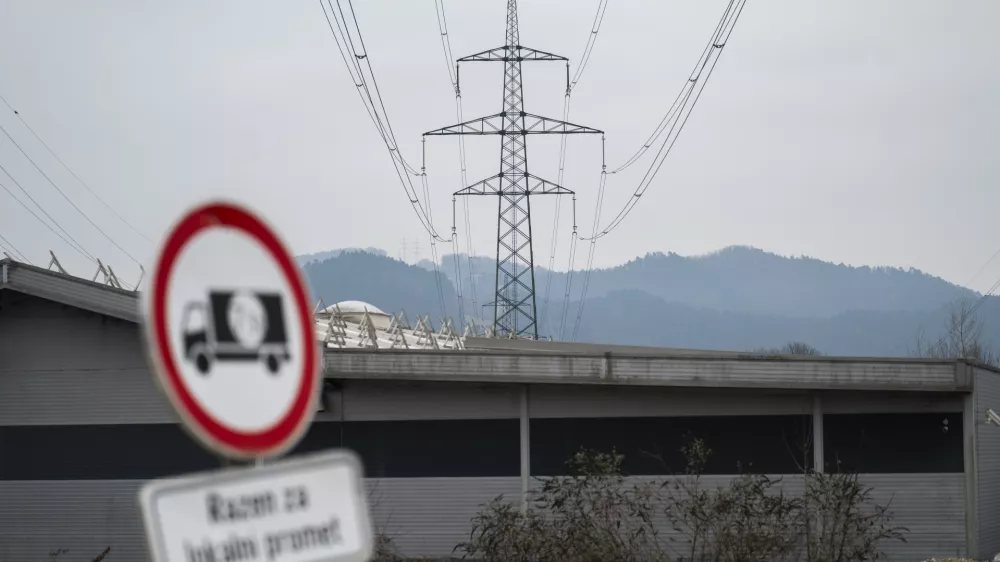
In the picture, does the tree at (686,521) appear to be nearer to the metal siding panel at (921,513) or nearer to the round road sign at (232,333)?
the metal siding panel at (921,513)

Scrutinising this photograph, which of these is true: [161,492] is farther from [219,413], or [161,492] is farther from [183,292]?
[183,292]

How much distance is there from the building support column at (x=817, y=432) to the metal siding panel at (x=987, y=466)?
7.20ft

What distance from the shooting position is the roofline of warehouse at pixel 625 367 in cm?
1847

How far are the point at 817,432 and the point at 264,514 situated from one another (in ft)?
54.4

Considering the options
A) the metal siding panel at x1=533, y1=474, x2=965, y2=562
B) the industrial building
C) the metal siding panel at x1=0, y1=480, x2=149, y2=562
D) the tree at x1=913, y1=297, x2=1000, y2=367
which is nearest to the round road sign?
the industrial building

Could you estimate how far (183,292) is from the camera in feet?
11.1

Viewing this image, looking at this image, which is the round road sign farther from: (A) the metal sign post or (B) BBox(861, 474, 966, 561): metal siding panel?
(B) BBox(861, 474, 966, 561): metal siding panel

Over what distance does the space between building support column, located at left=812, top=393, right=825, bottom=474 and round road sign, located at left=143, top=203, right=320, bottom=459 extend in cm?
1637

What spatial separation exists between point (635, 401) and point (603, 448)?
2.81 ft

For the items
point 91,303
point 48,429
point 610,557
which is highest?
point 91,303

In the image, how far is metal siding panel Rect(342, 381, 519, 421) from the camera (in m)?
19.7

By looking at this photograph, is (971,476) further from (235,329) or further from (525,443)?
(235,329)

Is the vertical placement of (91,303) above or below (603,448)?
above

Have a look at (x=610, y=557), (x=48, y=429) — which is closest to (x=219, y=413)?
(x=610, y=557)
